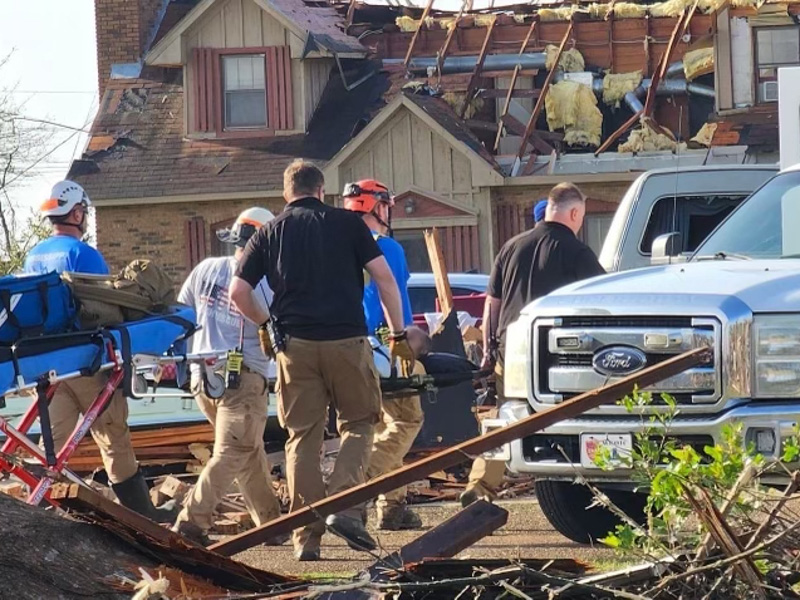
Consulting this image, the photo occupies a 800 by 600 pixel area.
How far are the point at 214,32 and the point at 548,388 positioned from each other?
924 inches

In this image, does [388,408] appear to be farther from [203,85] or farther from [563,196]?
[203,85]

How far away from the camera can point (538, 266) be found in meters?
10.3

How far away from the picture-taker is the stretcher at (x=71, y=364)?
27.9 ft

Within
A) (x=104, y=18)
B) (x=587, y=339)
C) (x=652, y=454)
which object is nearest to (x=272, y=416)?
(x=587, y=339)

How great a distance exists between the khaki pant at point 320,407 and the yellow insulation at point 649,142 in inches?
749

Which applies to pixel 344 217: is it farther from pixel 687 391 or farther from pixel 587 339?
pixel 687 391

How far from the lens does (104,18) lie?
108 feet

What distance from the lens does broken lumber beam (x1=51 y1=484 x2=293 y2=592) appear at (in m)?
6.38

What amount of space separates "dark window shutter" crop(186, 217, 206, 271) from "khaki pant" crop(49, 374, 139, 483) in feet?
64.6

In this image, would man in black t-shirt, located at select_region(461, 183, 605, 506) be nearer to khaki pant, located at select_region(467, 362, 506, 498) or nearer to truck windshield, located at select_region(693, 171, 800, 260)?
khaki pant, located at select_region(467, 362, 506, 498)

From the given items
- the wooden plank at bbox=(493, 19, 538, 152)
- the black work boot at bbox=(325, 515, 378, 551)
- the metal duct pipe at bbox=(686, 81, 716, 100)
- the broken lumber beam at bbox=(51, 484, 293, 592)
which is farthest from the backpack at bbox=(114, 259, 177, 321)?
the metal duct pipe at bbox=(686, 81, 716, 100)

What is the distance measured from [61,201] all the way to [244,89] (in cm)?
2120

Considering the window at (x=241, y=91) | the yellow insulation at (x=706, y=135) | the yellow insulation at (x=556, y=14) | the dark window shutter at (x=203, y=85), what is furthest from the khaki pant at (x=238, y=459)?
the dark window shutter at (x=203, y=85)

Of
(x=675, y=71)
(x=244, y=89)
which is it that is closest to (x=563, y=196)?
(x=675, y=71)
